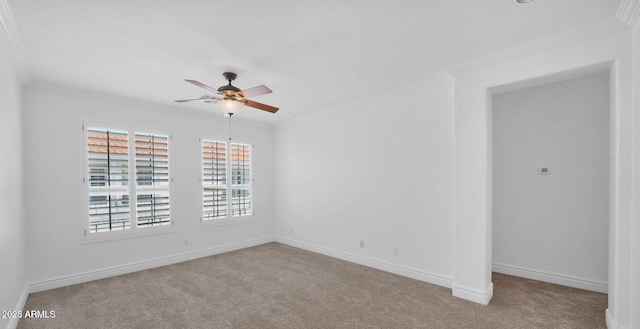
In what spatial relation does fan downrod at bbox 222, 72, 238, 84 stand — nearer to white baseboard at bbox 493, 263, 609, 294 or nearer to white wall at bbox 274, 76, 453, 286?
white wall at bbox 274, 76, 453, 286

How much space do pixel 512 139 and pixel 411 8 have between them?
2.87 meters

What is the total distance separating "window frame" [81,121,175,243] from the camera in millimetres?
4020

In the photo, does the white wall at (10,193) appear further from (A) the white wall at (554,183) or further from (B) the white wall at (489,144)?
(A) the white wall at (554,183)

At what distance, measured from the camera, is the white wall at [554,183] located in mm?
3408

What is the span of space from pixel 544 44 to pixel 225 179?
5.15m

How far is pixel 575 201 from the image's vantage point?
3549 mm

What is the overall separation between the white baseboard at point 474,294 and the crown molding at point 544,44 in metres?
2.51

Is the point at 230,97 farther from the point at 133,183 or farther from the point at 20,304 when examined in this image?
the point at 20,304

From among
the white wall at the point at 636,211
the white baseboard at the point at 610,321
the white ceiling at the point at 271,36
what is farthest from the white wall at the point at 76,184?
the white wall at the point at 636,211

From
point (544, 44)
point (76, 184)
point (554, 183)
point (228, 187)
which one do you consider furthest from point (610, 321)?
point (76, 184)

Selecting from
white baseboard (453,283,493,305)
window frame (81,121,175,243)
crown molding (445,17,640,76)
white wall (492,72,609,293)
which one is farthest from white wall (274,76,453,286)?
window frame (81,121,175,243)

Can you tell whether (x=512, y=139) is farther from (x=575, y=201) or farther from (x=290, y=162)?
(x=290, y=162)

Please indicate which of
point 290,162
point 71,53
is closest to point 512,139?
point 290,162

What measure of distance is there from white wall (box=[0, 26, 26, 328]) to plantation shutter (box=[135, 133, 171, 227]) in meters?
1.33
